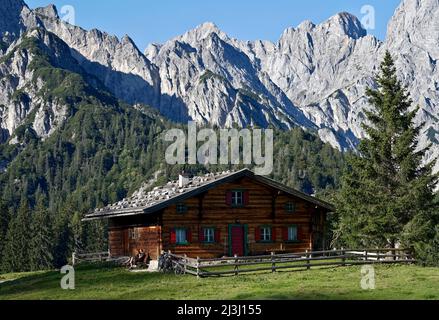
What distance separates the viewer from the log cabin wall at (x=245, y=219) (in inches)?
1752

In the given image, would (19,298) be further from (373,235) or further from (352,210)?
(352,210)

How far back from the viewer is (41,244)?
118000 mm

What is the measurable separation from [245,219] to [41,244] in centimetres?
7981

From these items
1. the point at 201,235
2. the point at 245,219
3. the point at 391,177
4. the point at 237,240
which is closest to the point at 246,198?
the point at 245,219

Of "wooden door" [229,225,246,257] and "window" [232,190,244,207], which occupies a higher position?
"window" [232,190,244,207]

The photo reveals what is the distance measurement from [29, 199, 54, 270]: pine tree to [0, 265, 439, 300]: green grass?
265ft

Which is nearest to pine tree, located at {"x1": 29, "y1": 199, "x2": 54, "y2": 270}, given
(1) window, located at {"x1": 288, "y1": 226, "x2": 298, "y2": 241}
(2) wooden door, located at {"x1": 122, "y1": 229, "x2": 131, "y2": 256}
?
(2) wooden door, located at {"x1": 122, "y1": 229, "x2": 131, "y2": 256}

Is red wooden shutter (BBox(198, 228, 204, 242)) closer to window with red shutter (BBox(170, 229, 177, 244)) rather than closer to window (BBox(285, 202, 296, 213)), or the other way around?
window with red shutter (BBox(170, 229, 177, 244))

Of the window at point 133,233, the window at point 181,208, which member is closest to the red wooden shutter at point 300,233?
the window at point 181,208

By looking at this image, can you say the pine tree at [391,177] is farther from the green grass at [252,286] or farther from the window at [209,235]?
the window at [209,235]

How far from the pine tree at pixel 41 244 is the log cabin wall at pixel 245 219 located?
75152 millimetres

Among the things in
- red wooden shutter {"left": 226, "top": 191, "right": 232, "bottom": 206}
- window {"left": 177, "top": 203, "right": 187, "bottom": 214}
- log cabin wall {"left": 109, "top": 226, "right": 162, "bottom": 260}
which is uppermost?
red wooden shutter {"left": 226, "top": 191, "right": 232, "bottom": 206}

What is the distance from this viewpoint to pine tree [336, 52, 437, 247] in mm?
43312
